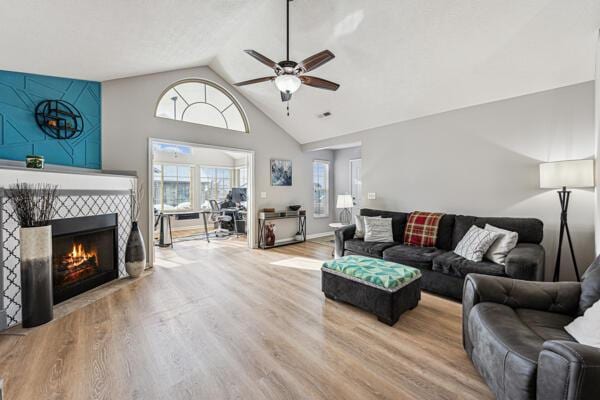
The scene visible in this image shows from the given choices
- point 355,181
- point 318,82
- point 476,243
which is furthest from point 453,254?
point 355,181

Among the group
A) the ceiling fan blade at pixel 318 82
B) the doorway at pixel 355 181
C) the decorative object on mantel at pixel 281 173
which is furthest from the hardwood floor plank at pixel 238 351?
the doorway at pixel 355 181

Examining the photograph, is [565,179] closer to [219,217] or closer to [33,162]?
→ [33,162]

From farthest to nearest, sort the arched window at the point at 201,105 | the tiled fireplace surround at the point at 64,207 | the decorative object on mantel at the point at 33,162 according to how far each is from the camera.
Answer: the arched window at the point at 201,105 → the decorative object on mantel at the point at 33,162 → the tiled fireplace surround at the point at 64,207

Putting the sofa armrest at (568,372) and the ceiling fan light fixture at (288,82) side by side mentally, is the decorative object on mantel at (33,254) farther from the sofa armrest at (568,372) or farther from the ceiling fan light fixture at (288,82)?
the sofa armrest at (568,372)

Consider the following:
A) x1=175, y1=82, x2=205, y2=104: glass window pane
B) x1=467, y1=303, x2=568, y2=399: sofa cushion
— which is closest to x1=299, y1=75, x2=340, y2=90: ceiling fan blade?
x1=467, y1=303, x2=568, y2=399: sofa cushion

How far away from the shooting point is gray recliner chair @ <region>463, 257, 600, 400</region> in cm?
103

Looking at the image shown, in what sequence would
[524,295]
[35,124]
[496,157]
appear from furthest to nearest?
1. [496,157]
2. [35,124]
3. [524,295]

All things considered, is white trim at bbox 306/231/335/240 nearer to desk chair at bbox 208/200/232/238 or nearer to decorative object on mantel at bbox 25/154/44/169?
desk chair at bbox 208/200/232/238

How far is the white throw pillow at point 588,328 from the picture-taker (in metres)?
1.28

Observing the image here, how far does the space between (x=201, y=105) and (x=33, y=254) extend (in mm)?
3488

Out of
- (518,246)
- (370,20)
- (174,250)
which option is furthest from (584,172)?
(174,250)

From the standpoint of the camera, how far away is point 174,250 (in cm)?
541

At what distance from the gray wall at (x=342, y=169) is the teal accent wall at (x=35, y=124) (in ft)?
17.7

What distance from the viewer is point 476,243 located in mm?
2930
